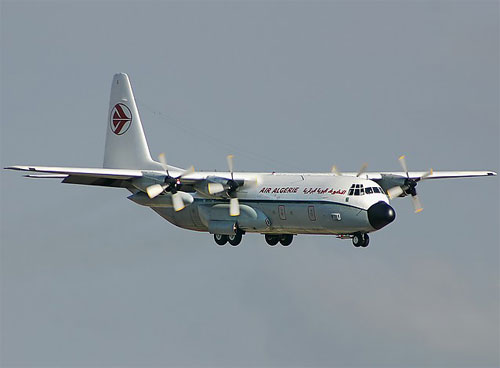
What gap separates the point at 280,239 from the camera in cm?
4450

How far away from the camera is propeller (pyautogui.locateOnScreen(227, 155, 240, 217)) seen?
4194cm

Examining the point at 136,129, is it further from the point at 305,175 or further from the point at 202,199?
the point at 305,175

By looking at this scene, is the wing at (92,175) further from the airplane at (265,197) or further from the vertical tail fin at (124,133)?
the vertical tail fin at (124,133)

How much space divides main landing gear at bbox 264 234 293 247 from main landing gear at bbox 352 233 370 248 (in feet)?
15.1

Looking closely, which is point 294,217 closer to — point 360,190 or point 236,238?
point 360,190

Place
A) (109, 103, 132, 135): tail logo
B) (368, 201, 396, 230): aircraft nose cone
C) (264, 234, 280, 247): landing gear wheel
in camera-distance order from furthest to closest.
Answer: (109, 103, 132, 135): tail logo, (264, 234, 280, 247): landing gear wheel, (368, 201, 396, 230): aircraft nose cone

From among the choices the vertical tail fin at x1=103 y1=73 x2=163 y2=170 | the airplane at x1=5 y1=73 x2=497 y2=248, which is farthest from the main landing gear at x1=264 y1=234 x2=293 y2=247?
the vertical tail fin at x1=103 y1=73 x2=163 y2=170

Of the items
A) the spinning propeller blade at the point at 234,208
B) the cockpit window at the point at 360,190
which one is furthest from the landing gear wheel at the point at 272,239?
the cockpit window at the point at 360,190

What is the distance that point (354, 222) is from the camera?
129 feet

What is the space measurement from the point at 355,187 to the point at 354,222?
1447 millimetres

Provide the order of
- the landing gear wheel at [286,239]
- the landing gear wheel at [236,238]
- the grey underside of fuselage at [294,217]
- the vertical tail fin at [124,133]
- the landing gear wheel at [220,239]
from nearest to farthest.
A: the grey underside of fuselage at [294,217], the landing gear wheel at [236,238], the landing gear wheel at [220,239], the landing gear wheel at [286,239], the vertical tail fin at [124,133]

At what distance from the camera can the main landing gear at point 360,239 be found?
132 ft

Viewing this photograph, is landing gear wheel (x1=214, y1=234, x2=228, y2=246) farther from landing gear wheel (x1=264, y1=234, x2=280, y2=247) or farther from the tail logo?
the tail logo

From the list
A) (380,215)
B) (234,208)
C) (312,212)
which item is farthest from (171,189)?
(380,215)
